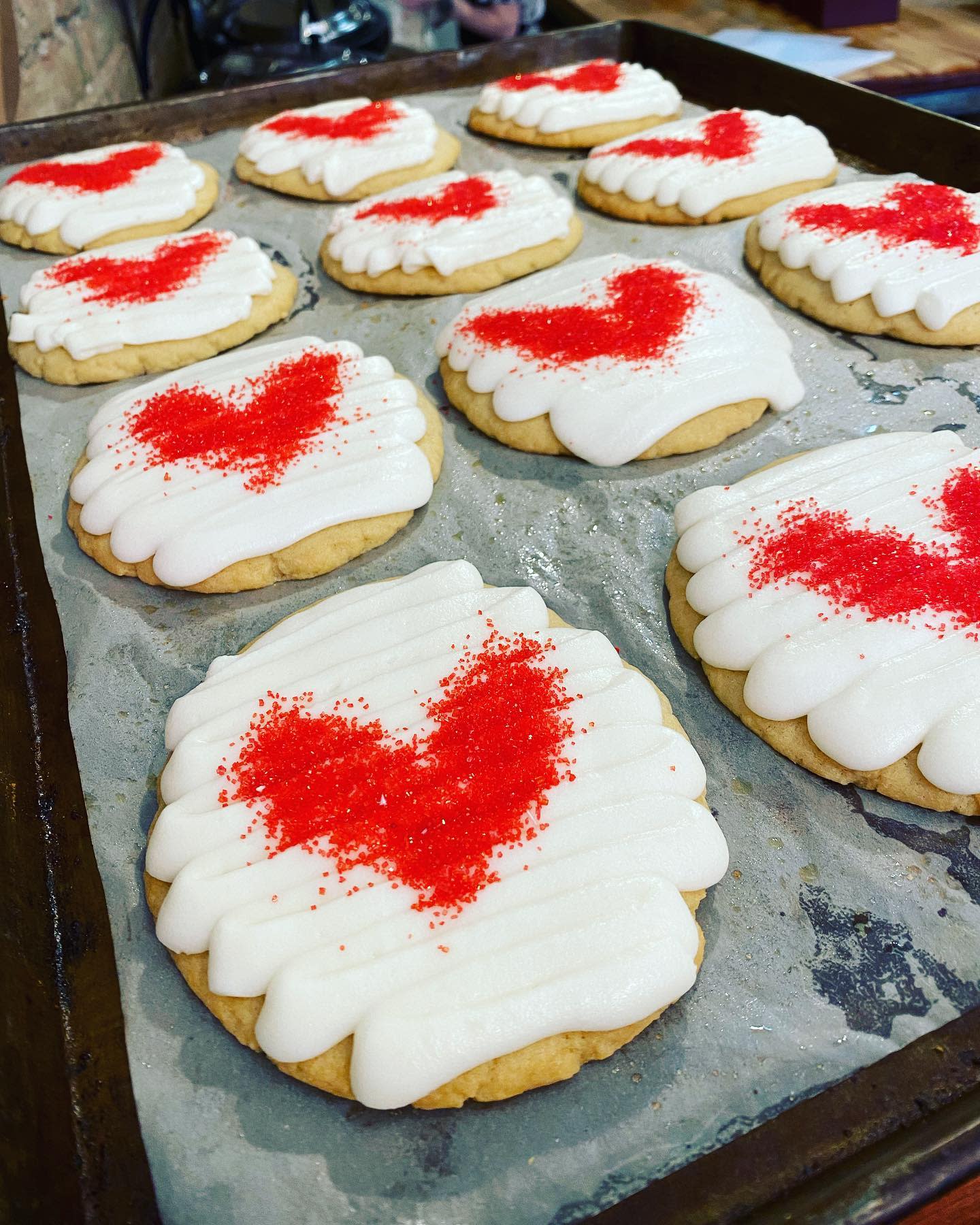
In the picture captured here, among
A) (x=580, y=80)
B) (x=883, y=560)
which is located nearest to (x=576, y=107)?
(x=580, y=80)

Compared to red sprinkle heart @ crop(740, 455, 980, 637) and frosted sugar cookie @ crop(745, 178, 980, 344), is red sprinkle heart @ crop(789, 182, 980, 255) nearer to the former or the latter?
frosted sugar cookie @ crop(745, 178, 980, 344)

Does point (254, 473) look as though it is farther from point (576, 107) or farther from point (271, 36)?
point (271, 36)

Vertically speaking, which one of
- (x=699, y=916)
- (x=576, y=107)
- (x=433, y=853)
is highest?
(x=576, y=107)

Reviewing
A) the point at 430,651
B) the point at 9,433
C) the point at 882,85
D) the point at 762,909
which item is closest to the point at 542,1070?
the point at 762,909

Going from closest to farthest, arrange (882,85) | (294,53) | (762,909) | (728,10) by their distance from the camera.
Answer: (762,909), (882,85), (294,53), (728,10)

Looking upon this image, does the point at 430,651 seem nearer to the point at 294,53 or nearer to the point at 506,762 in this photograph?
the point at 506,762

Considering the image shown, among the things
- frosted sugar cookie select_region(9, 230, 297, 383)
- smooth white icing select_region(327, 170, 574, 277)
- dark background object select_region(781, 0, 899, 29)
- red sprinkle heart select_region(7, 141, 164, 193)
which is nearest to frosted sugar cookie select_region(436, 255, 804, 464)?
smooth white icing select_region(327, 170, 574, 277)
